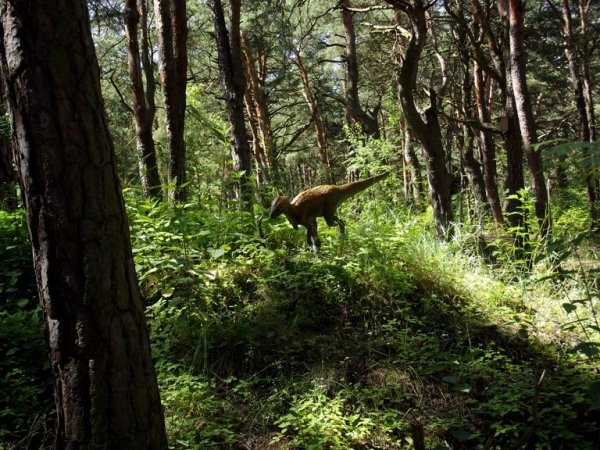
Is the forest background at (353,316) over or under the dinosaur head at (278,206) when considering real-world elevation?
under

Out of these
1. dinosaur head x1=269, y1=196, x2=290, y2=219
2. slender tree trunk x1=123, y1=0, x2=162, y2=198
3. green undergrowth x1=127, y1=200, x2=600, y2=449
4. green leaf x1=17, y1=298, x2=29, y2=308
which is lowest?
green undergrowth x1=127, y1=200, x2=600, y2=449

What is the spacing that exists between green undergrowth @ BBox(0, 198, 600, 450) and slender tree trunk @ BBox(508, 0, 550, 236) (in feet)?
3.86

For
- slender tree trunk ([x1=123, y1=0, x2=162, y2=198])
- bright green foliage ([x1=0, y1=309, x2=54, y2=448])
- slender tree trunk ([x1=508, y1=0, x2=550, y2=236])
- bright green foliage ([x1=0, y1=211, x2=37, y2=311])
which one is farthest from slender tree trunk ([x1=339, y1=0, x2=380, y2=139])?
bright green foliage ([x1=0, y1=309, x2=54, y2=448])

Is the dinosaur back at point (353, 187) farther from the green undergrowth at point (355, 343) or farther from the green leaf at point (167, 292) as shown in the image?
the green leaf at point (167, 292)

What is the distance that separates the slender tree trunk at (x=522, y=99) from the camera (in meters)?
5.70

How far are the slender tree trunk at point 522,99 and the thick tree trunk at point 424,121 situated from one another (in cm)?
116

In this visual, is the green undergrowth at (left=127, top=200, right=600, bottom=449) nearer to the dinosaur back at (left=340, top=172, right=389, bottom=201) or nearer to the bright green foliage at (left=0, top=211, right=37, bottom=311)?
the dinosaur back at (left=340, top=172, right=389, bottom=201)

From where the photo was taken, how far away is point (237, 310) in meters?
4.16

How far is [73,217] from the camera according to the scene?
191 cm

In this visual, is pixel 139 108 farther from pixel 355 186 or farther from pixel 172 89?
pixel 355 186

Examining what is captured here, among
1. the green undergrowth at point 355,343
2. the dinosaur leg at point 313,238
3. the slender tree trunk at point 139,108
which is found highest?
the slender tree trunk at point 139,108

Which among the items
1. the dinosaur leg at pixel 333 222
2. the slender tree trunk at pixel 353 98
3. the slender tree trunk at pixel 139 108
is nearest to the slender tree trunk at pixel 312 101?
the slender tree trunk at pixel 353 98

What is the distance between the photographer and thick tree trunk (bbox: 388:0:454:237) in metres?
5.43

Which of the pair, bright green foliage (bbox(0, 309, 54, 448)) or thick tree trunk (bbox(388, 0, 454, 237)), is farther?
thick tree trunk (bbox(388, 0, 454, 237))
